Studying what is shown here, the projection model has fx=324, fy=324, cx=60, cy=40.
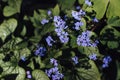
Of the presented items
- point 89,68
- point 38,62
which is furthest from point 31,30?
point 89,68

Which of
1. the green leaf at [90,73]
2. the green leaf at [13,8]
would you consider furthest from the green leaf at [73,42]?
the green leaf at [13,8]

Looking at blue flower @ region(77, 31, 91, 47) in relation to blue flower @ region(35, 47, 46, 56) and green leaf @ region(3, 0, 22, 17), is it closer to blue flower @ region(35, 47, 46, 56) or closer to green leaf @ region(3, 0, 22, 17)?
blue flower @ region(35, 47, 46, 56)

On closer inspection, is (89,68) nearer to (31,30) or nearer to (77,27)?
(77,27)

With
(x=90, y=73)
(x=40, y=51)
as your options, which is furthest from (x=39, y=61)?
(x=90, y=73)

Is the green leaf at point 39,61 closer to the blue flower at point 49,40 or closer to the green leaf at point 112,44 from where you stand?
the blue flower at point 49,40

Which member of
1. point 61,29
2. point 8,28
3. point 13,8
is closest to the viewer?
point 61,29

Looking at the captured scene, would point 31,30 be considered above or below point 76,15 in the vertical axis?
below

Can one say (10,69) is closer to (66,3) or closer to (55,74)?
(55,74)

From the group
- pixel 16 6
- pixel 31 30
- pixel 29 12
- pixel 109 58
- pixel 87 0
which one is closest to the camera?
pixel 87 0
